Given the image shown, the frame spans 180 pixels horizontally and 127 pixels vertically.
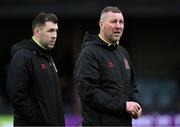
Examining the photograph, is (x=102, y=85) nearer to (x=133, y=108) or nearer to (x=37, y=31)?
(x=133, y=108)

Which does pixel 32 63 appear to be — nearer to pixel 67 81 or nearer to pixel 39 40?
pixel 39 40

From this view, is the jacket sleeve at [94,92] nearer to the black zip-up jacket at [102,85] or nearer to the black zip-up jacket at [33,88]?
the black zip-up jacket at [102,85]

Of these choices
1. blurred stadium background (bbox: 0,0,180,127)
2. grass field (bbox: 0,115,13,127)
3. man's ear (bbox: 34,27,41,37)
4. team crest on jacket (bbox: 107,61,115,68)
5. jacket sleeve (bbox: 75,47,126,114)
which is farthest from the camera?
blurred stadium background (bbox: 0,0,180,127)

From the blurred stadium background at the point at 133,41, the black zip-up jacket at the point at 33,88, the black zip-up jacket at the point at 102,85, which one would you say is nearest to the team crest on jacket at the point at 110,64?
the black zip-up jacket at the point at 102,85

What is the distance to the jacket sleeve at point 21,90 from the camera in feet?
18.6

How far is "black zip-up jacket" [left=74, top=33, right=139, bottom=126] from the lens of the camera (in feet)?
18.2

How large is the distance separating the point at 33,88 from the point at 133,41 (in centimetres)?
1089

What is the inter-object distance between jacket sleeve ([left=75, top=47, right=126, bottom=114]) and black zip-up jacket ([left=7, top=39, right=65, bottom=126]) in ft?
1.30

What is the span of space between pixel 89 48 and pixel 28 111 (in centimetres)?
78

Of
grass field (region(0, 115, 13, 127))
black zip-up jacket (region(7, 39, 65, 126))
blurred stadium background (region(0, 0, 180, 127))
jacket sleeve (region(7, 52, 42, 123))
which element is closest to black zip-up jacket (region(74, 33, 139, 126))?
black zip-up jacket (region(7, 39, 65, 126))

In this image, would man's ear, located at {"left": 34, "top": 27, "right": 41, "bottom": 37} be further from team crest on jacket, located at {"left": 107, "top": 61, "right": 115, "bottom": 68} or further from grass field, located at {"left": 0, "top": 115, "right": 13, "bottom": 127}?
grass field, located at {"left": 0, "top": 115, "right": 13, "bottom": 127}

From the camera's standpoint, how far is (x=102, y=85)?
5.63 metres

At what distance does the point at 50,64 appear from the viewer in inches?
239

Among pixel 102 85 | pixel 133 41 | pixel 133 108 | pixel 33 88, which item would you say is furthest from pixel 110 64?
pixel 133 41
